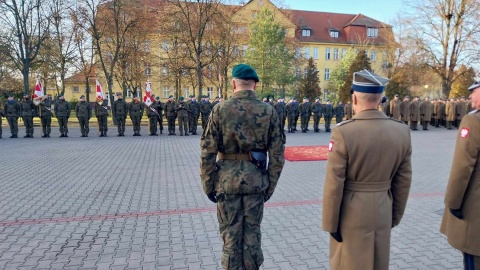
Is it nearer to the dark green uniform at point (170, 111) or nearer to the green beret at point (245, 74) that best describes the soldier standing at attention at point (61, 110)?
the dark green uniform at point (170, 111)

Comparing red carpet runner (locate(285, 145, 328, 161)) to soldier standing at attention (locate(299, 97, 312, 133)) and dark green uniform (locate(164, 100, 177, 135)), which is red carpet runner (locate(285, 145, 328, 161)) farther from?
dark green uniform (locate(164, 100, 177, 135))

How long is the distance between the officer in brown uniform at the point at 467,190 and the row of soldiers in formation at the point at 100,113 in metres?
15.7

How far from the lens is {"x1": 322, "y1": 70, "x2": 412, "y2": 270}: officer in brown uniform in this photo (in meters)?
2.44

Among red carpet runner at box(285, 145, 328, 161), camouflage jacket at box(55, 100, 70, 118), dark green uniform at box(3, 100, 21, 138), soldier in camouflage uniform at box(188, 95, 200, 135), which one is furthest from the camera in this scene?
soldier in camouflage uniform at box(188, 95, 200, 135)

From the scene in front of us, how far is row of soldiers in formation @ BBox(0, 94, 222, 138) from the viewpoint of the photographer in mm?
16453

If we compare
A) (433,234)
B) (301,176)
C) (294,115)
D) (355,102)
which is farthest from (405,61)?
(355,102)

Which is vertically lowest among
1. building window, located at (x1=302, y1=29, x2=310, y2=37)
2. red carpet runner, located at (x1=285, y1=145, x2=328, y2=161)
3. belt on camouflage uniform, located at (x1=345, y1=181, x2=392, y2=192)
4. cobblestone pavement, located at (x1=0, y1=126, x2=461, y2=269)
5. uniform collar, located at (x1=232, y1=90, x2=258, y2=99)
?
cobblestone pavement, located at (x1=0, y1=126, x2=461, y2=269)

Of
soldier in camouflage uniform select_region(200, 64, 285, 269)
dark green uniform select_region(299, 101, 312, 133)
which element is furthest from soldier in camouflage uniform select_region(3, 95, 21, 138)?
soldier in camouflage uniform select_region(200, 64, 285, 269)

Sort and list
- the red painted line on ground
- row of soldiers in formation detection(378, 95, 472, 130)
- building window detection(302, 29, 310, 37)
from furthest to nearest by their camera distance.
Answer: building window detection(302, 29, 310, 37), row of soldiers in formation detection(378, 95, 472, 130), the red painted line on ground

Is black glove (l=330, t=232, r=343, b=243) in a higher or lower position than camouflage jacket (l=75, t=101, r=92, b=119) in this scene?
lower

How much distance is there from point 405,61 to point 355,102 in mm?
36423

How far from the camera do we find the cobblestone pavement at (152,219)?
13.2 ft

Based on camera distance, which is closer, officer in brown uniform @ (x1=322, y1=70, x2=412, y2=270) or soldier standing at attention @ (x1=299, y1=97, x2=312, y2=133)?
officer in brown uniform @ (x1=322, y1=70, x2=412, y2=270)

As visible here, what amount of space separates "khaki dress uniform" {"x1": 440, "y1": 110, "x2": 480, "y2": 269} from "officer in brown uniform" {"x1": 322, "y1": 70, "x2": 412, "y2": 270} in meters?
0.61
